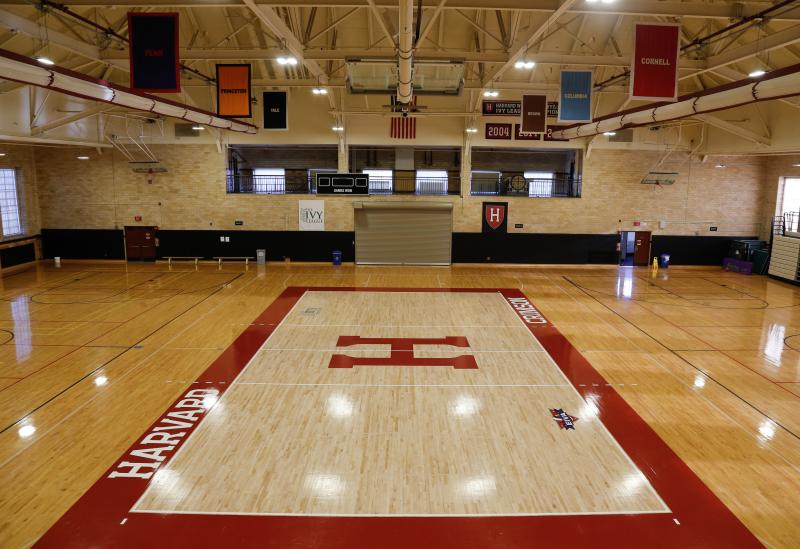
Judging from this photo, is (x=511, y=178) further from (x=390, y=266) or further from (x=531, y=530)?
(x=531, y=530)

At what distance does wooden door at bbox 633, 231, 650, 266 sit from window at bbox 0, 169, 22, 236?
26.7 metres

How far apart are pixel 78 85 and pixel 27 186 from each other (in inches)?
641

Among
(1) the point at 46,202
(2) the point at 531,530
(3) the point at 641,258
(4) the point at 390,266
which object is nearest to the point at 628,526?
(2) the point at 531,530

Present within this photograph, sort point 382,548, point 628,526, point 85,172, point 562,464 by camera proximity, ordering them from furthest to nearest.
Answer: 1. point 85,172
2. point 562,464
3. point 628,526
4. point 382,548

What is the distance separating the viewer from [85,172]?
23484 mm

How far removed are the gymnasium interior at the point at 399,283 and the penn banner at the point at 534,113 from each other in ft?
0.23

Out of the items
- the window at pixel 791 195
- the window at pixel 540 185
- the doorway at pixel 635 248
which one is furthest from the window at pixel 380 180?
the window at pixel 791 195

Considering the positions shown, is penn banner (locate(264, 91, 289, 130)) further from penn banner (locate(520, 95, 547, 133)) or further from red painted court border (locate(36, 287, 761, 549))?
red painted court border (locate(36, 287, 761, 549))

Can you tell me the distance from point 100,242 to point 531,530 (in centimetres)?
2377

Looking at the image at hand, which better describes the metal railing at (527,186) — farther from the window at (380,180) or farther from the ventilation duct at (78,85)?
the ventilation duct at (78,85)

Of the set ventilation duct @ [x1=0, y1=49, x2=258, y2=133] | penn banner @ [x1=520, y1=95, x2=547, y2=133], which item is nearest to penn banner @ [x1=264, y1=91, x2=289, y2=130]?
ventilation duct @ [x1=0, y1=49, x2=258, y2=133]

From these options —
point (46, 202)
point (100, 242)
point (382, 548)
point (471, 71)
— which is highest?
point (471, 71)

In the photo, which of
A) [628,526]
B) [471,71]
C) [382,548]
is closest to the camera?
[382,548]

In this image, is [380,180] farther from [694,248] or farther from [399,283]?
[694,248]
